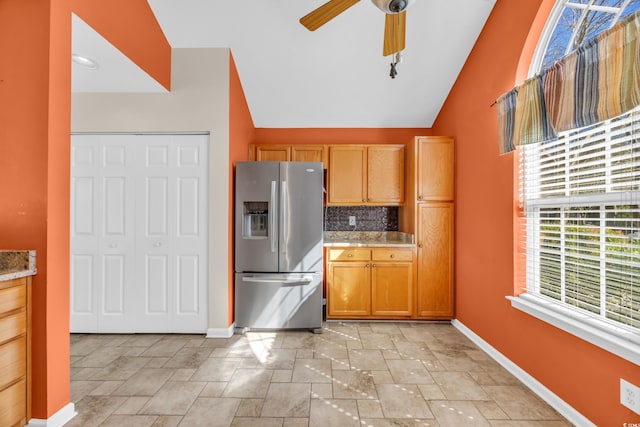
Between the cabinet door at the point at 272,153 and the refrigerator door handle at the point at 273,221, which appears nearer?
the refrigerator door handle at the point at 273,221

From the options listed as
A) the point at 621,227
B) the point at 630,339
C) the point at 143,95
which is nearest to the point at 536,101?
the point at 621,227

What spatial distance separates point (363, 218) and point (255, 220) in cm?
150

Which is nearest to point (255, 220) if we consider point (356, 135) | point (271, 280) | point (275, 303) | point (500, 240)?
point (271, 280)

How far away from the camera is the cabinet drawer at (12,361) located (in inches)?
59.7

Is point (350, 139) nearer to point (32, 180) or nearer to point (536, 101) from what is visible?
point (536, 101)

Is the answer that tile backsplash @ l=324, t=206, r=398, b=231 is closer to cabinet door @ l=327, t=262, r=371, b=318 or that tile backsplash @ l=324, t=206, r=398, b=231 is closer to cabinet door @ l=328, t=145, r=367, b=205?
cabinet door @ l=328, t=145, r=367, b=205

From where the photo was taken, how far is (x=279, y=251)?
3.12m

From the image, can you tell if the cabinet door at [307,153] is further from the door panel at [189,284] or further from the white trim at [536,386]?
the white trim at [536,386]

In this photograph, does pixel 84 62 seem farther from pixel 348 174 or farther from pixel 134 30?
pixel 348 174

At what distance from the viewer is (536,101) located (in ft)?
6.55

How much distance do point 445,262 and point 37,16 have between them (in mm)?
3733

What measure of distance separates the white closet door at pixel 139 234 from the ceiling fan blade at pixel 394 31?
1.98 m

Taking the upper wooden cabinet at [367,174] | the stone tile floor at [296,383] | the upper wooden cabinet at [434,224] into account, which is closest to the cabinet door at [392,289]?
the upper wooden cabinet at [434,224]

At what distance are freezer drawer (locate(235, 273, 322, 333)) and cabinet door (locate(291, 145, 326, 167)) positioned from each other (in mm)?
1467
